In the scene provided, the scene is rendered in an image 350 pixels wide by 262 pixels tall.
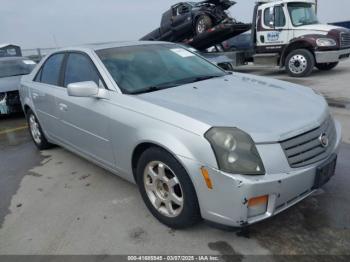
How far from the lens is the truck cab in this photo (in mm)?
10484

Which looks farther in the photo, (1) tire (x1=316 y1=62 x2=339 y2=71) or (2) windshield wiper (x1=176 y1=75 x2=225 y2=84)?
(1) tire (x1=316 y1=62 x2=339 y2=71)

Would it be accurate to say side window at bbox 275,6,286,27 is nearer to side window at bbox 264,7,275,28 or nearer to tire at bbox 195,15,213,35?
side window at bbox 264,7,275,28

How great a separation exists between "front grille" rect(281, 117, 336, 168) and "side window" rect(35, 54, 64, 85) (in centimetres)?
295

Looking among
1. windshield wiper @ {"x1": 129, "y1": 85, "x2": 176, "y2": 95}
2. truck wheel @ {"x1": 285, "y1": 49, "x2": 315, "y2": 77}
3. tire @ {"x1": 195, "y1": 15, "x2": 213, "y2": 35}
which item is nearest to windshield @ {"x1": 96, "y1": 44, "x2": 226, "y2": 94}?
windshield wiper @ {"x1": 129, "y1": 85, "x2": 176, "y2": 95}

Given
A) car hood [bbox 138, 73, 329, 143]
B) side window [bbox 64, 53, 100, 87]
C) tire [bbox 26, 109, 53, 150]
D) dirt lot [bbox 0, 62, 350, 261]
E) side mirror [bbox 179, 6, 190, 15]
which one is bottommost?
dirt lot [bbox 0, 62, 350, 261]

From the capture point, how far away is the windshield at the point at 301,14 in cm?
1091

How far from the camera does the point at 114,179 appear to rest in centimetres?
388

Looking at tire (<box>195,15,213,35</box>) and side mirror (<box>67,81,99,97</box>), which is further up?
tire (<box>195,15,213,35</box>)

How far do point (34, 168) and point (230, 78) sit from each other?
2.75 metres

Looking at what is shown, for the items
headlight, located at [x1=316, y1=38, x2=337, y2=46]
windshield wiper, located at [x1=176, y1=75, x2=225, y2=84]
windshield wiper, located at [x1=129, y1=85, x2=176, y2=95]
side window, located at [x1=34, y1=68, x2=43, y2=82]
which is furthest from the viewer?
headlight, located at [x1=316, y1=38, x2=337, y2=46]

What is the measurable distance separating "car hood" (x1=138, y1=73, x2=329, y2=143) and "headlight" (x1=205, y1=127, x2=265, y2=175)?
6 cm

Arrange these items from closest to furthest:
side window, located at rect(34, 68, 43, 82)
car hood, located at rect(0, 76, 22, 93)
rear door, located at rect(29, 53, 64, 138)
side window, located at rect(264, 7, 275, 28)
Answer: rear door, located at rect(29, 53, 64, 138) < side window, located at rect(34, 68, 43, 82) < car hood, located at rect(0, 76, 22, 93) < side window, located at rect(264, 7, 275, 28)

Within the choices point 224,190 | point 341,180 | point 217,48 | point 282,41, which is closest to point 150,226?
point 224,190

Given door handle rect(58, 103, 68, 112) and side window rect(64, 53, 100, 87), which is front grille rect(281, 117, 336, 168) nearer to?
side window rect(64, 53, 100, 87)
